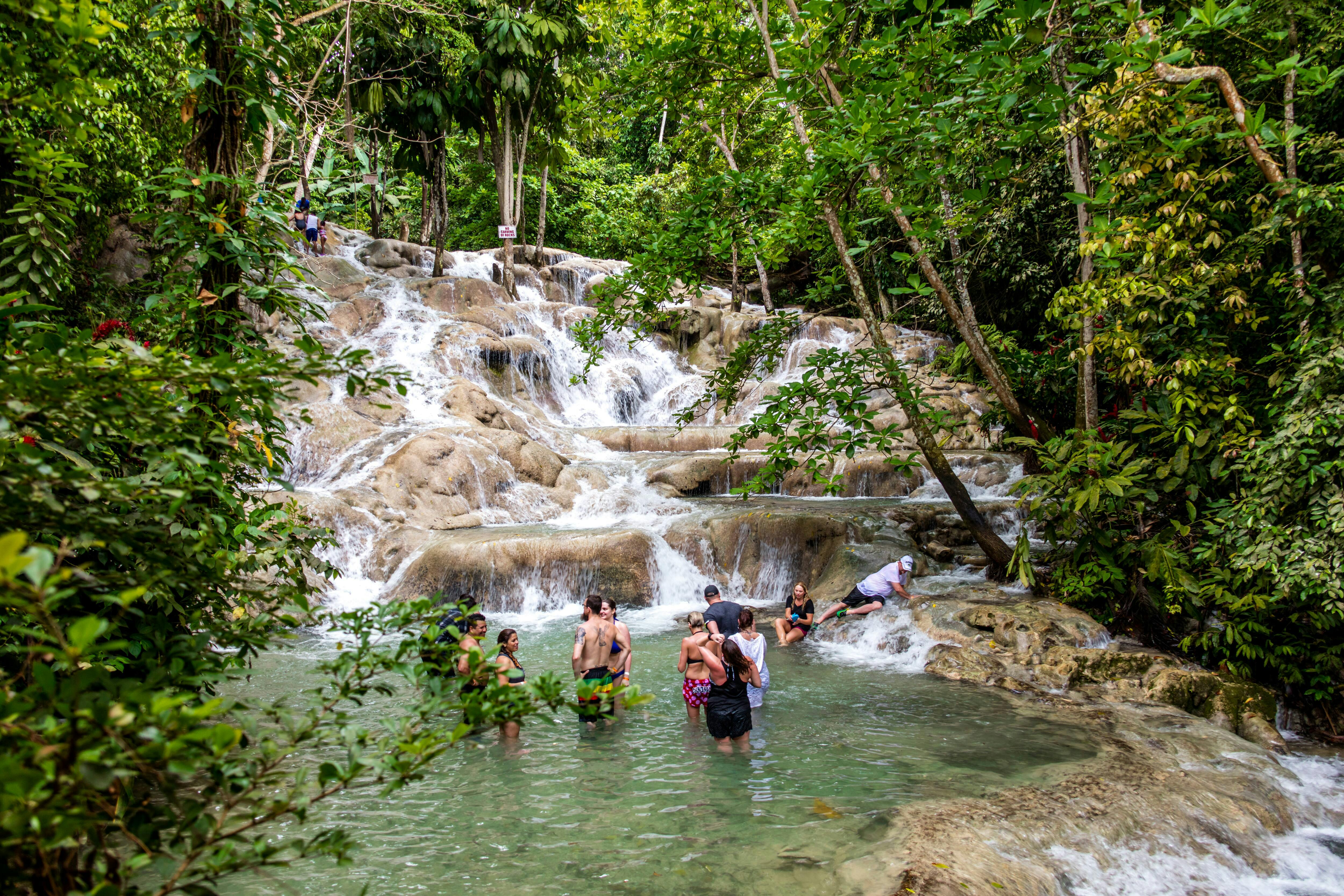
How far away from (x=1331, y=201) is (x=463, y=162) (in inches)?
1185

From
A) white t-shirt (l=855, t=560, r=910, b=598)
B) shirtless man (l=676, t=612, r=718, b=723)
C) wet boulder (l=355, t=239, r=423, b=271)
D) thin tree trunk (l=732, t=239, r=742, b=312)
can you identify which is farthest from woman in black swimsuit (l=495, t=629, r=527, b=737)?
wet boulder (l=355, t=239, r=423, b=271)

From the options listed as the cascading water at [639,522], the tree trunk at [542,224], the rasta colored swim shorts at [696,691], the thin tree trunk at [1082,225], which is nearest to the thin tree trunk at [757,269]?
the cascading water at [639,522]

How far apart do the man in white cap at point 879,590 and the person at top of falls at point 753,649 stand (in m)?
2.73

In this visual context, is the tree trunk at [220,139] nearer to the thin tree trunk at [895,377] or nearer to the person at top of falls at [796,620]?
the thin tree trunk at [895,377]

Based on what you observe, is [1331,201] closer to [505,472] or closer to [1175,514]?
[1175,514]


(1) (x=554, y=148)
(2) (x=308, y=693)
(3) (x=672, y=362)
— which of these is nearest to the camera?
(2) (x=308, y=693)

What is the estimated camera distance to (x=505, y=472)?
1430 centimetres

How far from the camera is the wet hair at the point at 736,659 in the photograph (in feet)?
19.5

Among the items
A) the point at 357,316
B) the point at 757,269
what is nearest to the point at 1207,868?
the point at 357,316

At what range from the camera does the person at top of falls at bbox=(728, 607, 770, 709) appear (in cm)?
677

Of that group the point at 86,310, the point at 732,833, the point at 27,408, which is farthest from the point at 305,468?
the point at 27,408

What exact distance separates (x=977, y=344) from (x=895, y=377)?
5.54ft

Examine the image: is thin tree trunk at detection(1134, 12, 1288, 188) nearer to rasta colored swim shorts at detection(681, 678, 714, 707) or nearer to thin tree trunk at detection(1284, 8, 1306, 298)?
thin tree trunk at detection(1284, 8, 1306, 298)

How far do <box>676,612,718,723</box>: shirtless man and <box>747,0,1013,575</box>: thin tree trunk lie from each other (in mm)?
3604
